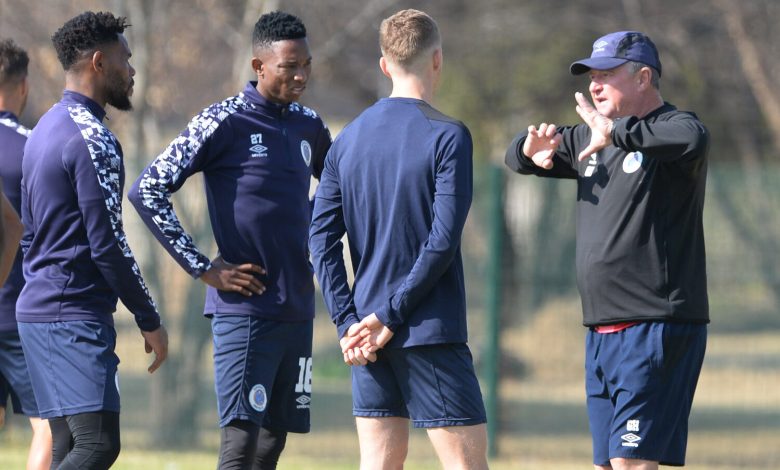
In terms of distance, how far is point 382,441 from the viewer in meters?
5.06

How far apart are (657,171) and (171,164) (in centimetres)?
227

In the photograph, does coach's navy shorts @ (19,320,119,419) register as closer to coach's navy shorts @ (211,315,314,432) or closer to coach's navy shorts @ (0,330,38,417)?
coach's navy shorts @ (211,315,314,432)

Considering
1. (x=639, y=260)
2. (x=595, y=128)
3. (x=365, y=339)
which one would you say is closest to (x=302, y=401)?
(x=365, y=339)

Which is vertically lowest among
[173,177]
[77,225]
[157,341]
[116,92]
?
[157,341]

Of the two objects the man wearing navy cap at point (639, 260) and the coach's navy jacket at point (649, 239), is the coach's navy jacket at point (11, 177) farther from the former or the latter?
the coach's navy jacket at point (649, 239)

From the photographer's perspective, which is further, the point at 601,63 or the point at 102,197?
the point at 601,63

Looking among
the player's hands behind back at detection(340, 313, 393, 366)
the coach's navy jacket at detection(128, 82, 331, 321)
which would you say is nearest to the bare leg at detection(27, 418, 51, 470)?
the coach's navy jacket at detection(128, 82, 331, 321)

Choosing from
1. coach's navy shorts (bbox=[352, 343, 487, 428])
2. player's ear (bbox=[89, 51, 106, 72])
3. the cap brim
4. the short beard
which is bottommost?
coach's navy shorts (bbox=[352, 343, 487, 428])

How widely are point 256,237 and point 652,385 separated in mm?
1982

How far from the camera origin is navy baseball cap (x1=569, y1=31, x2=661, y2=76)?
5.36 metres

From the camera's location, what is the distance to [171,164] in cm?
584

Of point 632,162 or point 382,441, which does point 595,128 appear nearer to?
point 632,162

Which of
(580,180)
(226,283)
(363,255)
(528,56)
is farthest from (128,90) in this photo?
(528,56)

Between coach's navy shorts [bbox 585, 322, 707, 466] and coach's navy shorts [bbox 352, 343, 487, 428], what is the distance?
0.69 meters
